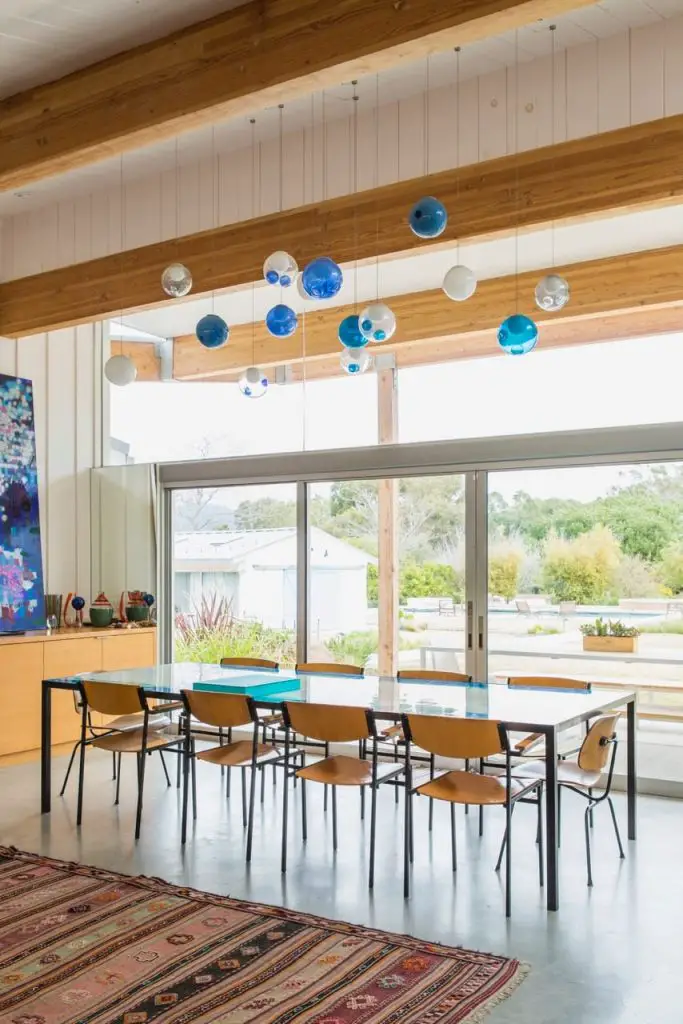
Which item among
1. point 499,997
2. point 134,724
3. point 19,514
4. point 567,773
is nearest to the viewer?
point 499,997

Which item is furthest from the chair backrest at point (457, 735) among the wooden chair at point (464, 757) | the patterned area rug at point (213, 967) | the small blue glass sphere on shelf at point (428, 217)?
the small blue glass sphere on shelf at point (428, 217)

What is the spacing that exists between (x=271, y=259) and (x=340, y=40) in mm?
1084

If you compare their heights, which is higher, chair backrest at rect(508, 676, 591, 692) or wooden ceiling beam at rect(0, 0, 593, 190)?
wooden ceiling beam at rect(0, 0, 593, 190)

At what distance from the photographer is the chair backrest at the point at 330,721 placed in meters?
4.70

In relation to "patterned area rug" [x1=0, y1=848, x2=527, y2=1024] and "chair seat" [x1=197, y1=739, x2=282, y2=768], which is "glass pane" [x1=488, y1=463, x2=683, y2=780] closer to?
"chair seat" [x1=197, y1=739, x2=282, y2=768]

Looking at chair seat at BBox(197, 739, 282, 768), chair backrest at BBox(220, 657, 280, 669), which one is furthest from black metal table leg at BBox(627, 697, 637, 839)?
chair backrest at BBox(220, 657, 280, 669)

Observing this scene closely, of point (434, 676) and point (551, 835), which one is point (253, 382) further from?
point (551, 835)

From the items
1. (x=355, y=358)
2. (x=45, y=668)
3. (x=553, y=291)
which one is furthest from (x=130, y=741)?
(x=553, y=291)

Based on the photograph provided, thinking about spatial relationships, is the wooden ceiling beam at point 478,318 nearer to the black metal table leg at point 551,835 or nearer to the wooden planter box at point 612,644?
the wooden planter box at point 612,644

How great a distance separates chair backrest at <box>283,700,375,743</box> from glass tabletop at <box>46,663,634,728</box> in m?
0.09

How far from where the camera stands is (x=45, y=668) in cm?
762

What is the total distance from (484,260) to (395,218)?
1.64 meters

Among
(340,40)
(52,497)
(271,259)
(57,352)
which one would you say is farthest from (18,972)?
(57,352)

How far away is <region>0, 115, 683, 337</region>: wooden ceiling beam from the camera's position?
4.67 m
